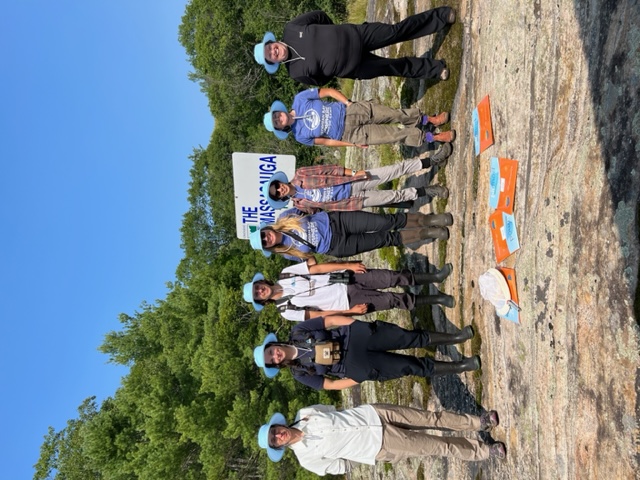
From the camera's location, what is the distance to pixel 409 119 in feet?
21.3

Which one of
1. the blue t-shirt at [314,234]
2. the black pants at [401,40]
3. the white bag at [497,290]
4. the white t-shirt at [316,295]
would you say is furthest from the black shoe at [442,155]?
the white t-shirt at [316,295]

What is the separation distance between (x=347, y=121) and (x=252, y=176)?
5.25 metres

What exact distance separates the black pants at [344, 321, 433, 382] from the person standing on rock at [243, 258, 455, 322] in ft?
2.03

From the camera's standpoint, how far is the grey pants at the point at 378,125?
6.52 m

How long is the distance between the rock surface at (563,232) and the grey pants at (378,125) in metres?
0.99

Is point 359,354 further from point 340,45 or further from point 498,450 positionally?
point 340,45

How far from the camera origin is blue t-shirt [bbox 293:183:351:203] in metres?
6.45

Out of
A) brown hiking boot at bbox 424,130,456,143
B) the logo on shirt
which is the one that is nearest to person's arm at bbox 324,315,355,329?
the logo on shirt

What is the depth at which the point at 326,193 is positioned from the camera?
21.2ft

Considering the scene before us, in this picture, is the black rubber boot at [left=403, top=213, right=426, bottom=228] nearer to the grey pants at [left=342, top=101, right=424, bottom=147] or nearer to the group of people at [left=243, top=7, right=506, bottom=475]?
the group of people at [left=243, top=7, right=506, bottom=475]

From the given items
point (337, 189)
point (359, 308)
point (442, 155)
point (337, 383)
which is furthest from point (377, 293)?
point (442, 155)

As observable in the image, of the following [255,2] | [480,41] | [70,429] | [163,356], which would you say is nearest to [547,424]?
[480,41]

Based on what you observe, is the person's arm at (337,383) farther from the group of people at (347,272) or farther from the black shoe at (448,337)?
the black shoe at (448,337)

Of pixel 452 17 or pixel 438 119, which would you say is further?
pixel 438 119
